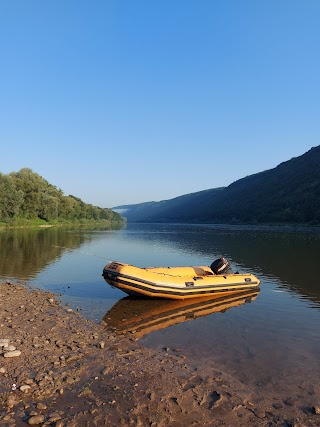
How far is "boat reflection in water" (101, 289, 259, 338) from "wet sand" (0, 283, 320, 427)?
1519 millimetres

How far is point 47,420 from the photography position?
5398mm

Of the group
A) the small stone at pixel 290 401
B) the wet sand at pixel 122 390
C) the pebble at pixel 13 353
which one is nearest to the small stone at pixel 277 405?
the wet sand at pixel 122 390

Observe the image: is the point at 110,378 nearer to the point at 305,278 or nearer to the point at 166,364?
the point at 166,364

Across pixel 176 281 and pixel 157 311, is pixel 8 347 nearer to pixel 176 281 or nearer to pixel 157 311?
pixel 157 311

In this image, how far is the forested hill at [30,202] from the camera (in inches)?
2589

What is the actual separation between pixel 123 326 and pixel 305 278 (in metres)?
14.1

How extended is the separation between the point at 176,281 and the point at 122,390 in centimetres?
765

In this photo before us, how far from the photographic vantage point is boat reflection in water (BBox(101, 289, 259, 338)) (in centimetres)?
1085

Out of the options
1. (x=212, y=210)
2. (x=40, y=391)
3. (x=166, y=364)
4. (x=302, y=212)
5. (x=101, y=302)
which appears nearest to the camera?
(x=40, y=391)

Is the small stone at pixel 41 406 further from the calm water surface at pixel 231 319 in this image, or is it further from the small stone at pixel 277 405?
the small stone at pixel 277 405

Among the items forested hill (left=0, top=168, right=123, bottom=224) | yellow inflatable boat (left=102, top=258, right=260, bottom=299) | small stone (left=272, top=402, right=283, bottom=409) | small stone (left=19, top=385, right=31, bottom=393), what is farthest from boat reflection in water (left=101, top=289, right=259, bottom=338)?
forested hill (left=0, top=168, right=123, bottom=224)

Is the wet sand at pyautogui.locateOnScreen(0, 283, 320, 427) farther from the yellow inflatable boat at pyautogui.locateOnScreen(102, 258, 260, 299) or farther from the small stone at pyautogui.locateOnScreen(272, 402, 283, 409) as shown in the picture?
the yellow inflatable boat at pyautogui.locateOnScreen(102, 258, 260, 299)

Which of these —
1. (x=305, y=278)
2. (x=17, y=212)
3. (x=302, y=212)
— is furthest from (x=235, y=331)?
(x=302, y=212)

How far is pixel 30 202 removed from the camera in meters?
75.2
